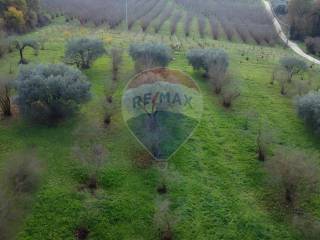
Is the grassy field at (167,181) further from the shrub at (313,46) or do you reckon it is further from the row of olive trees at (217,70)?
the shrub at (313,46)

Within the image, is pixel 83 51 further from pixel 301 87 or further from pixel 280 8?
pixel 280 8

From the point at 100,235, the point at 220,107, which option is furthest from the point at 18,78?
the point at 220,107

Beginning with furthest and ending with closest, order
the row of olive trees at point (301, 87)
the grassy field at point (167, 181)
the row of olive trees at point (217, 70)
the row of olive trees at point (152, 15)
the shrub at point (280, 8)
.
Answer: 1. the shrub at point (280, 8)
2. the row of olive trees at point (152, 15)
3. the row of olive trees at point (217, 70)
4. the row of olive trees at point (301, 87)
5. the grassy field at point (167, 181)

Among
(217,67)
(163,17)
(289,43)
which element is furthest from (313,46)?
(217,67)

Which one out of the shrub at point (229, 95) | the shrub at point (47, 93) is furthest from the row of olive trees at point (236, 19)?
the shrub at point (47, 93)

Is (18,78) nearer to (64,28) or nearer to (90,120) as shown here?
(90,120)

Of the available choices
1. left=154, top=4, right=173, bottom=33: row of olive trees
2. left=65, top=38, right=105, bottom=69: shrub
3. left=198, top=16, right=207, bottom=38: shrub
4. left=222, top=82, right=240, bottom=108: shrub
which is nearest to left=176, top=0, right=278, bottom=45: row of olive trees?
left=198, top=16, right=207, bottom=38: shrub
